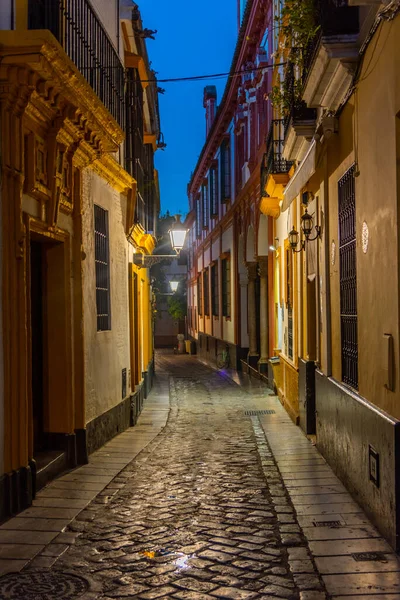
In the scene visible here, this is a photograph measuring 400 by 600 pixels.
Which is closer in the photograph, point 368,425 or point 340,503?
point 368,425

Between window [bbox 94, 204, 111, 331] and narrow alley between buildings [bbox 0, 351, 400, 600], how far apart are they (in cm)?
200

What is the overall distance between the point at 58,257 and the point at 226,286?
60.3 feet

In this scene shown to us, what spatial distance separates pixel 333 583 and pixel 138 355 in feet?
35.0

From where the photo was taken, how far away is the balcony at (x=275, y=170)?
536 inches

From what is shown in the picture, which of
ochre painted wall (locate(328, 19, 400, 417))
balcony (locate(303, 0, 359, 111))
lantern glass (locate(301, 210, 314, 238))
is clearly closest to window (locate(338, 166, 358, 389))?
ochre painted wall (locate(328, 19, 400, 417))

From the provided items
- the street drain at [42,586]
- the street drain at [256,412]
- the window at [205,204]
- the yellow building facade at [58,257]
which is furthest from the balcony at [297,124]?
the window at [205,204]

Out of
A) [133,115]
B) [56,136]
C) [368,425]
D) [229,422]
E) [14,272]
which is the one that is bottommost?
[229,422]


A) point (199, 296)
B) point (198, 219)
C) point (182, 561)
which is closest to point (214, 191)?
point (199, 296)

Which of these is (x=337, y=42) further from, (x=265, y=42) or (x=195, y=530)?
(x=265, y=42)

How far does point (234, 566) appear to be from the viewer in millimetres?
5043

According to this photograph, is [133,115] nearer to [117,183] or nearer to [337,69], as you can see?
[117,183]

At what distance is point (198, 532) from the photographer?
589 cm

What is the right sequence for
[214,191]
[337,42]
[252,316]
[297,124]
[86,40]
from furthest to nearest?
[214,191] < [252,316] < [297,124] < [86,40] < [337,42]

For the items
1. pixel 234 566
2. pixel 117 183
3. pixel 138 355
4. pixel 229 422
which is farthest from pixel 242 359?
pixel 234 566
